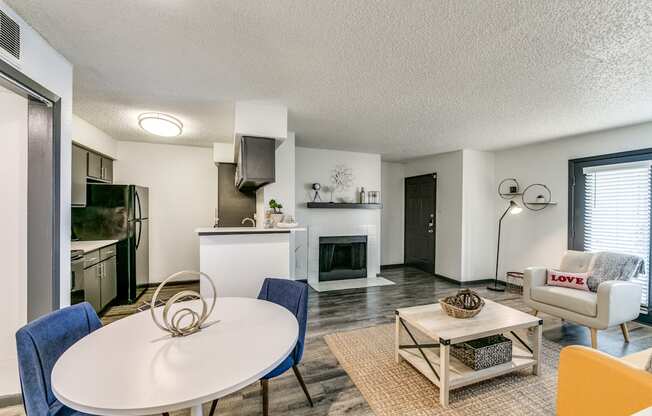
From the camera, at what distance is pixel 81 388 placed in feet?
3.01

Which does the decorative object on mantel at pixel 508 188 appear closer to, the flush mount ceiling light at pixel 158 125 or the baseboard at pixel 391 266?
the baseboard at pixel 391 266

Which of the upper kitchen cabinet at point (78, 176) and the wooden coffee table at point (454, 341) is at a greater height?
the upper kitchen cabinet at point (78, 176)

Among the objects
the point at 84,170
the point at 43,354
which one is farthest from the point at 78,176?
the point at 43,354

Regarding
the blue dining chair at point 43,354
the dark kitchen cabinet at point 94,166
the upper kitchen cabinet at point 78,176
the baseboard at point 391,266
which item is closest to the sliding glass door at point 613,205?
the baseboard at point 391,266

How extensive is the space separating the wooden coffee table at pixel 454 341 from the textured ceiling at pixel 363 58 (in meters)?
1.93

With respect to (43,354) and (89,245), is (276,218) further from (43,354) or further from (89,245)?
(43,354)

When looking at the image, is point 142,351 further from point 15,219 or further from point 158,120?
point 158,120

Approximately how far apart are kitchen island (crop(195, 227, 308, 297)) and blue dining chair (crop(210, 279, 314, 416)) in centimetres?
88

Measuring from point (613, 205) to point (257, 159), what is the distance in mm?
4489

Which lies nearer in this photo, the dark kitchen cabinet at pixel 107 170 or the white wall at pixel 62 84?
the white wall at pixel 62 84

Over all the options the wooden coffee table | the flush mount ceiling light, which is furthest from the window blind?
the flush mount ceiling light

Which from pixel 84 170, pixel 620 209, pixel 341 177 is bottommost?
pixel 620 209

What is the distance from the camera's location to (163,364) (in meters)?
1.07

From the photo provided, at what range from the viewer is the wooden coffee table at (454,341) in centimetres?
186
